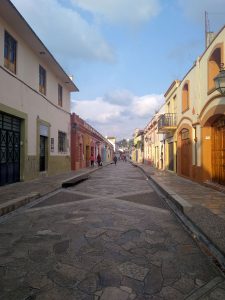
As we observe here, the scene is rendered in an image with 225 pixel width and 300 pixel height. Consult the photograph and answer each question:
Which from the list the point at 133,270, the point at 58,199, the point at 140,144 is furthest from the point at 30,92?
the point at 140,144

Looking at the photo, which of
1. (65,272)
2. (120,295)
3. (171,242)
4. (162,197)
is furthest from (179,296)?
(162,197)

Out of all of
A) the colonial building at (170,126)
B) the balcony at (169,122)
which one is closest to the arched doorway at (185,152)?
the balcony at (169,122)

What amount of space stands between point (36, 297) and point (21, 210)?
5275mm

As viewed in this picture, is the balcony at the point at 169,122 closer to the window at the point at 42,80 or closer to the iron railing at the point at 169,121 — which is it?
the iron railing at the point at 169,121

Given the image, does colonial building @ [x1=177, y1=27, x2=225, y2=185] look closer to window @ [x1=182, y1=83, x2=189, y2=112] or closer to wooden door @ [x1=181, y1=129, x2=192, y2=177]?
wooden door @ [x1=181, y1=129, x2=192, y2=177]

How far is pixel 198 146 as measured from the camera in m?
14.0

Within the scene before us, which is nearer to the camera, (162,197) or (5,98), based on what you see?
(162,197)

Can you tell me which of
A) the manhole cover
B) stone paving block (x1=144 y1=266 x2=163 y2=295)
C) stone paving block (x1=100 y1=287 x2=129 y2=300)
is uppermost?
the manhole cover

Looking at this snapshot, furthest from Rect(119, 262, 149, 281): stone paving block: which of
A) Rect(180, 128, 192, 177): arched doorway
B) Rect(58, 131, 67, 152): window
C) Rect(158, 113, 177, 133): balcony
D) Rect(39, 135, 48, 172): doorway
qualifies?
Rect(58, 131, 67, 152): window

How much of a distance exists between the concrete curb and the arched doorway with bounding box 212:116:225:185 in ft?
22.1

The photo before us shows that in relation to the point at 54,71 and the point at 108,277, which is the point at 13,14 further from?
the point at 108,277

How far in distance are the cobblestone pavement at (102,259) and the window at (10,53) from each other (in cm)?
742

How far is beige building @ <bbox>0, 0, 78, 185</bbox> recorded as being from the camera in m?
12.2

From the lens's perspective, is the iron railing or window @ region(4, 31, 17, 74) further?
the iron railing
